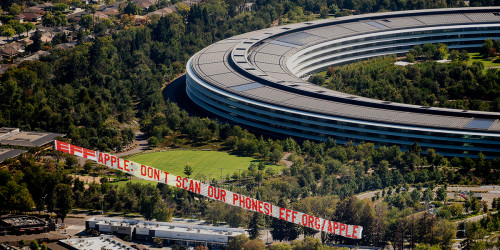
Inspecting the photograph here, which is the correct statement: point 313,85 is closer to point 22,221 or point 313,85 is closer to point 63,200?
point 63,200

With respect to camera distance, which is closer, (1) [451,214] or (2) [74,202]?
(1) [451,214]

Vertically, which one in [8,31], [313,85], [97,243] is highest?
[313,85]

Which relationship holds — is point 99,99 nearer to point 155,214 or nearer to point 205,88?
point 205,88

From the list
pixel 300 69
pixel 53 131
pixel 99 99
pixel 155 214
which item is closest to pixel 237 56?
pixel 300 69

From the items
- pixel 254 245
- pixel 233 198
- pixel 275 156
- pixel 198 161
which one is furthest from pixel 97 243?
pixel 275 156

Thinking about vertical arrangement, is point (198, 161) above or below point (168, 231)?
below

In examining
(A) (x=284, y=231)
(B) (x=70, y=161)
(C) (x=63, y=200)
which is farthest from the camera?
(B) (x=70, y=161)

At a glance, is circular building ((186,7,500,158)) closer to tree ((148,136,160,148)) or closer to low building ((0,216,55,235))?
tree ((148,136,160,148))

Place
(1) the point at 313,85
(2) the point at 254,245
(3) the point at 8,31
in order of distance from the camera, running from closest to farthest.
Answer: (2) the point at 254,245, (1) the point at 313,85, (3) the point at 8,31
